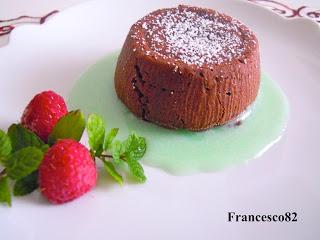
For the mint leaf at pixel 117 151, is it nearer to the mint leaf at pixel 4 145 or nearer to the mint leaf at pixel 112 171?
the mint leaf at pixel 112 171

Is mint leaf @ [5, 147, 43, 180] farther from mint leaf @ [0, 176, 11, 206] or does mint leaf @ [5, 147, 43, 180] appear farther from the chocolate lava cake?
the chocolate lava cake

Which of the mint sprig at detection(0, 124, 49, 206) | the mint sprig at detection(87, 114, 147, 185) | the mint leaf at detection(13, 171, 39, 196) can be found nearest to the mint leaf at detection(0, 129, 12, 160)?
the mint sprig at detection(0, 124, 49, 206)

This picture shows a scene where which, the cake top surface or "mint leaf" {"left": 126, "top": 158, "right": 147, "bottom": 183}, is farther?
the cake top surface

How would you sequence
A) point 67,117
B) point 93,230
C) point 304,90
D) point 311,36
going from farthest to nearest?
point 311,36, point 304,90, point 67,117, point 93,230

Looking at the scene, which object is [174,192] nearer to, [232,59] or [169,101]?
[169,101]

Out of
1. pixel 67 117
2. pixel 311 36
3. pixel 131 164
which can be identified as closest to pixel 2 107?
pixel 67 117

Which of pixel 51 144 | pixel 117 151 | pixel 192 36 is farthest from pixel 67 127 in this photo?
pixel 192 36
